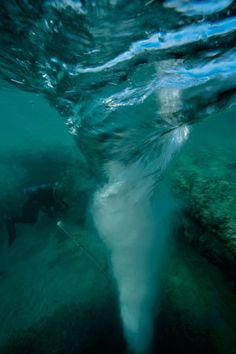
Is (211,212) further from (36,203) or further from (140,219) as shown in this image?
(36,203)

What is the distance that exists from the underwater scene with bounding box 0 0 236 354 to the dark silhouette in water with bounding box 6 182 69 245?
7 cm

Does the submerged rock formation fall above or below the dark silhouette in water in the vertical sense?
above

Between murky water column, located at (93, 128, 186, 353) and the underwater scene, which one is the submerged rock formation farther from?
murky water column, located at (93, 128, 186, 353)

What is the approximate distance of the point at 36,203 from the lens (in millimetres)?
10031

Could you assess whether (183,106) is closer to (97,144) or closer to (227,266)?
(97,144)

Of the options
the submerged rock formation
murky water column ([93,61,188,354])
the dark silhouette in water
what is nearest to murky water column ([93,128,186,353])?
murky water column ([93,61,188,354])

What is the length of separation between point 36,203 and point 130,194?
474 cm

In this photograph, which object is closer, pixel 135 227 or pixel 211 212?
pixel 211 212

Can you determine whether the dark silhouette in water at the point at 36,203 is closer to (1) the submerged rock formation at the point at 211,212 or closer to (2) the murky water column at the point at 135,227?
(2) the murky water column at the point at 135,227

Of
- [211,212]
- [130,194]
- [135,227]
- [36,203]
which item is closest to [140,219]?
[135,227]

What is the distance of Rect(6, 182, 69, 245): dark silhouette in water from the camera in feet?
31.4

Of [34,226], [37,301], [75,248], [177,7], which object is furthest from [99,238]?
[177,7]

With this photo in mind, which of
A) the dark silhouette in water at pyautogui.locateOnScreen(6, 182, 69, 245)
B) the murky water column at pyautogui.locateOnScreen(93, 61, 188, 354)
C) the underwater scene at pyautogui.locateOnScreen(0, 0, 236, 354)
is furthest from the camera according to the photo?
the dark silhouette in water at pyautogui.locateOnScreen(6, 182, 69, 245)

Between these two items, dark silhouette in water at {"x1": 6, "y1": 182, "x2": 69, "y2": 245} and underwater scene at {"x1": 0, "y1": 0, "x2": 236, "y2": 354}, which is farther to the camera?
dark silhouette in water at {"x1": 6, "y1": 182, "x2": 69, "y2": 245}
